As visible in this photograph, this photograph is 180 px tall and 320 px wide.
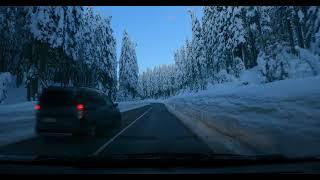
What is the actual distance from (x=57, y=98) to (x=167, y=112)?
2587 centimetres

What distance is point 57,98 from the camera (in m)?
13.6

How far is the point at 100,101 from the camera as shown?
15.8 metres

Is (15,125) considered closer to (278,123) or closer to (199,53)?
(278,123)

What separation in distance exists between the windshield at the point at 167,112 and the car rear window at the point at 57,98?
0.03 m

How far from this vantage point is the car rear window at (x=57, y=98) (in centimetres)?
1362

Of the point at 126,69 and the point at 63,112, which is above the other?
the point at 126,69

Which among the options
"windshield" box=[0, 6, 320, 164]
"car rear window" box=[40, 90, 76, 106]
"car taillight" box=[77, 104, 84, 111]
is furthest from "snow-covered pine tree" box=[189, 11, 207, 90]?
"car rear window" box=[40, 90, 76, 106]

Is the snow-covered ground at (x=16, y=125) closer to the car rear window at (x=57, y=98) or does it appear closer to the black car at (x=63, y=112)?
the black car at (x=63, y=112)

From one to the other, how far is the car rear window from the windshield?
0.11ft

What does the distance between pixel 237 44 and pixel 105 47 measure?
35.5m

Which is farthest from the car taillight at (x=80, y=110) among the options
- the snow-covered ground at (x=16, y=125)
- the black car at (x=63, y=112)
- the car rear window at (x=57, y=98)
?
the snow-covered ground at (x=16, y=125)

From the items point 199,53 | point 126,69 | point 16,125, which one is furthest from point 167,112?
point 126,69

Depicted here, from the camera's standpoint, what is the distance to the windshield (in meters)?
10.0

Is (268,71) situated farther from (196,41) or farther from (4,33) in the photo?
(196,41)
